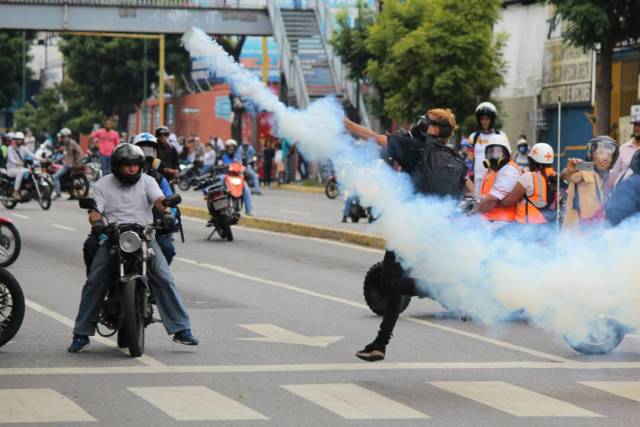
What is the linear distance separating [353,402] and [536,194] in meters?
5.60

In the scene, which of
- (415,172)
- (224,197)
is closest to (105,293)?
(415,172)

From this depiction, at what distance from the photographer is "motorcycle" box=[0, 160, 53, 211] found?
108 ft

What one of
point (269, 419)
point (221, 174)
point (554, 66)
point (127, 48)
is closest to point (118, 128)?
point (127, 48)

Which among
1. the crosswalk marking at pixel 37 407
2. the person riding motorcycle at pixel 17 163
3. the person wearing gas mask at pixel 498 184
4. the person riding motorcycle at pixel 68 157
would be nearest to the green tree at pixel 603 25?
the person riding motorcycle at pixel 68 157

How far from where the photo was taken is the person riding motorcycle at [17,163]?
33.1 meters

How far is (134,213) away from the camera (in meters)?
11.6

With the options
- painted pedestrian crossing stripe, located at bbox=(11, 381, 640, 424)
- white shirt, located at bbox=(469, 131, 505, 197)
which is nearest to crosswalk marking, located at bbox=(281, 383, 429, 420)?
painted pedestrian crossing stripe, located at bbox=(11, 381, 640, 424)

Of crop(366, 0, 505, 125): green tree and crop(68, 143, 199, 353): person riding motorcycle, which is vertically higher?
crop(366, 0, 505, 125): green tree

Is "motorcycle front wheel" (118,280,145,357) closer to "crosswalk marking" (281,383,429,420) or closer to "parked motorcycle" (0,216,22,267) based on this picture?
"crosswalk marking" (281,383,429,420)

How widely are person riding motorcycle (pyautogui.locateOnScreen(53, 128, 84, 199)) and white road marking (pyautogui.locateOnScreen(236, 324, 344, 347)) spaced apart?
2358 centimetres

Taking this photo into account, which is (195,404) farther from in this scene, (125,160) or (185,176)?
(185,176)

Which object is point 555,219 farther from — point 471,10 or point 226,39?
point 226,39

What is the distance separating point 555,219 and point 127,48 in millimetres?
61246

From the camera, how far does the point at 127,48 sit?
73938 millimetres
